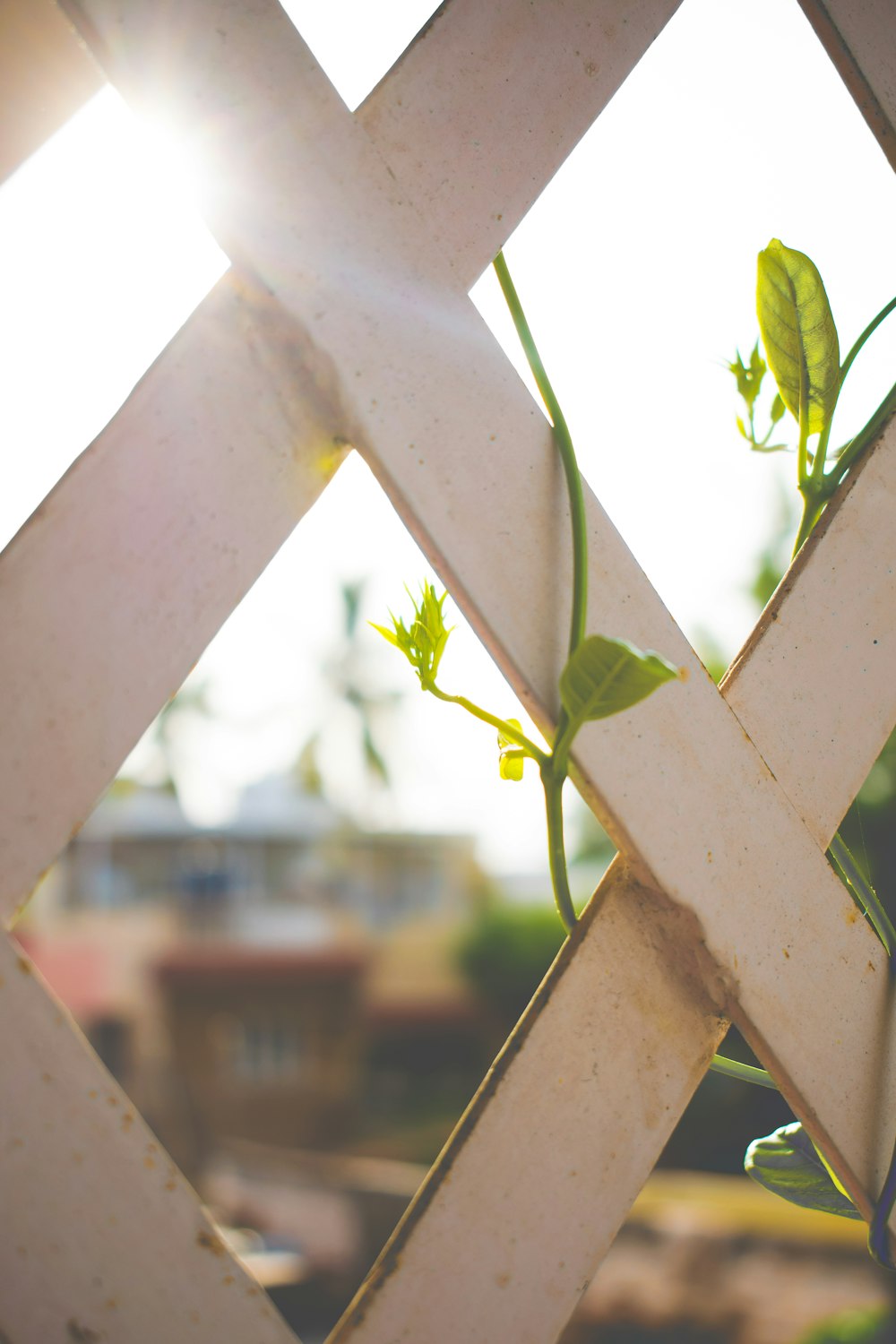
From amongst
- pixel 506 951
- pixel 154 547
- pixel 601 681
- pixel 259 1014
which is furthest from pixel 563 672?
pixel 259 1014

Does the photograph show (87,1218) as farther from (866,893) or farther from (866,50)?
(866,50)

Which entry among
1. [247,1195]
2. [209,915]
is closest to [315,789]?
[209,915]

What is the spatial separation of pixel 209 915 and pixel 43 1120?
55.6ft

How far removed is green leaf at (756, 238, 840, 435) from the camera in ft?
1.17

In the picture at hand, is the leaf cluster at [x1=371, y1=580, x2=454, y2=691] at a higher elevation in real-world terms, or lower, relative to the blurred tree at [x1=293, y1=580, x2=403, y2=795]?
lower

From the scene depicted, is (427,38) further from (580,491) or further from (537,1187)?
(537,1187)

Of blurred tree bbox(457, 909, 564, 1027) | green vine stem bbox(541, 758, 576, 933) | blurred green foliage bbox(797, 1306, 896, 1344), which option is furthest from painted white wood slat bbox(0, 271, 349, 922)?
blurred tree bbox(457, 909, 564, 1027)

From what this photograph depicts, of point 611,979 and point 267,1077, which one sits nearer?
point 611,979

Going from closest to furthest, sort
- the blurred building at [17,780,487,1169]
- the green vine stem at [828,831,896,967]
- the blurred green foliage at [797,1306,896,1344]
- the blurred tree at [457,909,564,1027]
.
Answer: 1. the green vine stem at [828,831,896,967]
2. the blurred green foliage at [797,1306,896,1344]
3. the blurred tree at [457,909,564,1027]
4. the blurred building at [17,780,487,1169]

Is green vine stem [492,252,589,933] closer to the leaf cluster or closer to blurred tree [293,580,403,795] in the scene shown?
the leaf cluster

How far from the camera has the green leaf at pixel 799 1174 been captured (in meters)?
0.37

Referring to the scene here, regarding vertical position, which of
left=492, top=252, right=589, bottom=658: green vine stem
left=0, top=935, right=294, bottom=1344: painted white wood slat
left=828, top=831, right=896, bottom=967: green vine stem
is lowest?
left=0, top=935, right=294, bottom=1344: painted white wood slat

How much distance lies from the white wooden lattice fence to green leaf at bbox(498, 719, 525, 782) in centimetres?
2

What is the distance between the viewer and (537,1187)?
0.31m
